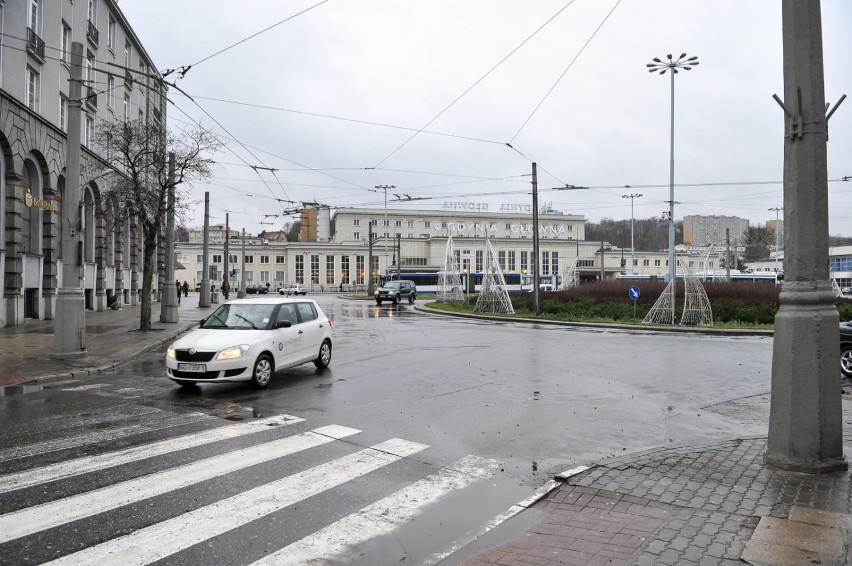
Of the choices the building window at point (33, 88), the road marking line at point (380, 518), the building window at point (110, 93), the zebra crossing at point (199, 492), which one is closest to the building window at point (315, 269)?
the building window at point (110, 93)

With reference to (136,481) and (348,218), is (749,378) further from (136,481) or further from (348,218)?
(348,218)

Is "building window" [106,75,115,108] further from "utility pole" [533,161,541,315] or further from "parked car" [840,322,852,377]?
"parked car" [840,322,852,377]

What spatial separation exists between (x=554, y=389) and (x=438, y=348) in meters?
6.58

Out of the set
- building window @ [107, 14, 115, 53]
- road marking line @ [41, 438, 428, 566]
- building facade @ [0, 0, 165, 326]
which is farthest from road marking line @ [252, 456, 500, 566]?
building window @ [107, 14, 115, 53]

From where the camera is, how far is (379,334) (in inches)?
828

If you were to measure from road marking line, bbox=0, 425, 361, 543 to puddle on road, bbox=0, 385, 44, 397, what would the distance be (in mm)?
5887

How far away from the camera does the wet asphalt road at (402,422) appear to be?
4449mm

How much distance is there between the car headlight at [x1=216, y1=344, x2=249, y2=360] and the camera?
9.86 metres

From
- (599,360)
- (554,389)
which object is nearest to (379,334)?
(599,360)

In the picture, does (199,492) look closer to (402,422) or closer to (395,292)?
(402,422)

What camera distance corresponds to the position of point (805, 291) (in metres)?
5.47

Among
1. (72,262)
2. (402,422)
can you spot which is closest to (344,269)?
(72,262)

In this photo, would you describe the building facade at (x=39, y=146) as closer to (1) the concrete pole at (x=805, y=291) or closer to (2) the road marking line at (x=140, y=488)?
(2) the road marking line at (x=140, y=488)

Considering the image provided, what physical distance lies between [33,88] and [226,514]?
955 inches
